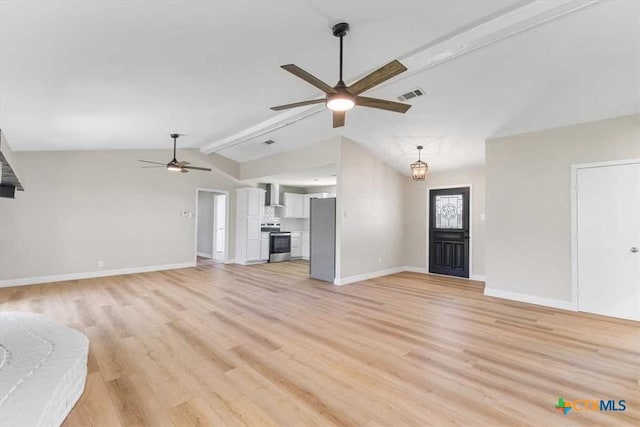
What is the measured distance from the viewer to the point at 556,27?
2.73m

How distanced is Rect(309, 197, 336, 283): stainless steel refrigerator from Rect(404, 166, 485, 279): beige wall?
8.21 feet

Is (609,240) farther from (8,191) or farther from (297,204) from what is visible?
(8,191)

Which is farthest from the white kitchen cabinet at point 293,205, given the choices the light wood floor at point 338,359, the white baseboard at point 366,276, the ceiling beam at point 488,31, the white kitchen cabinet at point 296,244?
the ceiling beam at point 488,31

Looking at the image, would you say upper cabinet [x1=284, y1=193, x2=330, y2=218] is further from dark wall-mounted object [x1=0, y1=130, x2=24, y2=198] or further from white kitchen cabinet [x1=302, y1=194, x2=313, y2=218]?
dark wall-mounted object [x1=0, y1=130, x2=24, y2=198]

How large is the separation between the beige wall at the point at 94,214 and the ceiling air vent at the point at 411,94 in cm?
574

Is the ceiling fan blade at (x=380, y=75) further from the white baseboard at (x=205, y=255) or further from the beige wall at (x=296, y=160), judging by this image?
the white baseboard at (x=205, y=255)

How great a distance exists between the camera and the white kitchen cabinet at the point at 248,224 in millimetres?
8648

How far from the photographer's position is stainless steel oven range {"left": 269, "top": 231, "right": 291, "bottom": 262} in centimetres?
919

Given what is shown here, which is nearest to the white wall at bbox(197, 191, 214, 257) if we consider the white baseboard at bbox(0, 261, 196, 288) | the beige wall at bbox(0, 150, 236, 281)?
the beige wall at bbox(0, 150, 236, 281)

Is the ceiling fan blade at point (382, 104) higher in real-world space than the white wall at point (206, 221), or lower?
higher

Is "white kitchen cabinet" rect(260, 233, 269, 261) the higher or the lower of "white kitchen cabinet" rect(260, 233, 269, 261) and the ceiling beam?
the lower

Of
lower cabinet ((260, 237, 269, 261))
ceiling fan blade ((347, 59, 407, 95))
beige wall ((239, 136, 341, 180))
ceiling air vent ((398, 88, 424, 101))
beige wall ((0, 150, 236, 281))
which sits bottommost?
lower cabinet ((260, 237, 269, 261))

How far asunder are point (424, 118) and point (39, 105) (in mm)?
5111

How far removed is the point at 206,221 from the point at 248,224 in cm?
263
